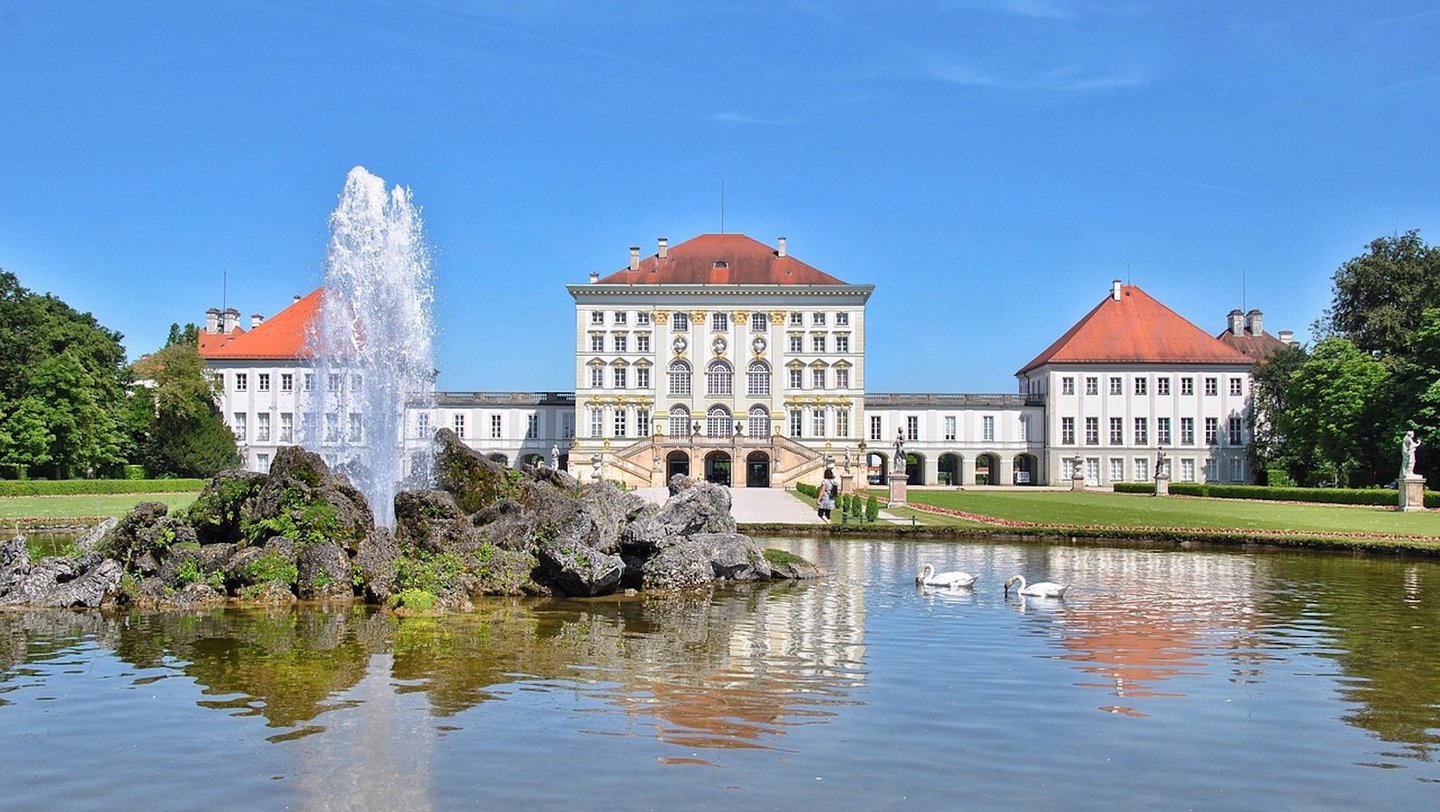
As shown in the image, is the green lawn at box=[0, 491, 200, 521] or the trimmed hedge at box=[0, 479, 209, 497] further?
the trimmed hedge at box=[0, 479, 209, 497]

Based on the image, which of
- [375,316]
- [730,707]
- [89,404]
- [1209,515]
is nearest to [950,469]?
[1209,515]

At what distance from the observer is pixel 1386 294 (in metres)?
60.4

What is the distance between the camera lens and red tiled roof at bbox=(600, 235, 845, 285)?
77.0 meters

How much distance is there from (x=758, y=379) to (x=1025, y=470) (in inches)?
1033

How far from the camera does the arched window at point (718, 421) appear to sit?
251ft

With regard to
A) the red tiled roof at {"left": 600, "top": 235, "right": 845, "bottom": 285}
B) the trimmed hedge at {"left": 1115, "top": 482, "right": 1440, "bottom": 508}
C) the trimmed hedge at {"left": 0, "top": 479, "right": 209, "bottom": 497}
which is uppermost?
the red tiled roof at {"left": 600, "top": 235, "right": 845, "bottom": 285}

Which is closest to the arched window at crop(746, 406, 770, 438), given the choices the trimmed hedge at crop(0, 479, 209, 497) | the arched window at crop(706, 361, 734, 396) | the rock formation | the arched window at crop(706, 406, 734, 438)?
the arched window at crop(706, 406, 734, 438)

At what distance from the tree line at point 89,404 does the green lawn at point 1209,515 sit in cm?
3306

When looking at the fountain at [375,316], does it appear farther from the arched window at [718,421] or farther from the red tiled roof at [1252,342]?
the red tiled roof at [1252,342]

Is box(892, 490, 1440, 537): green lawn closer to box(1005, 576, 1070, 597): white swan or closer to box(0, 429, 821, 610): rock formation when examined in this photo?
box(1005, 576, 1070, 597): white swan

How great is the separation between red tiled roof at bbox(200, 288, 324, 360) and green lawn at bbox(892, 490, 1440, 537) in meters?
45.5

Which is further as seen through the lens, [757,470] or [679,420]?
[679,420]

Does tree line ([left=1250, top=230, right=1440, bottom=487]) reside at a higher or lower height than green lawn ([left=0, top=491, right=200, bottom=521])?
higher

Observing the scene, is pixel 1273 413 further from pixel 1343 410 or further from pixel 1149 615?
pixel 1149 615
